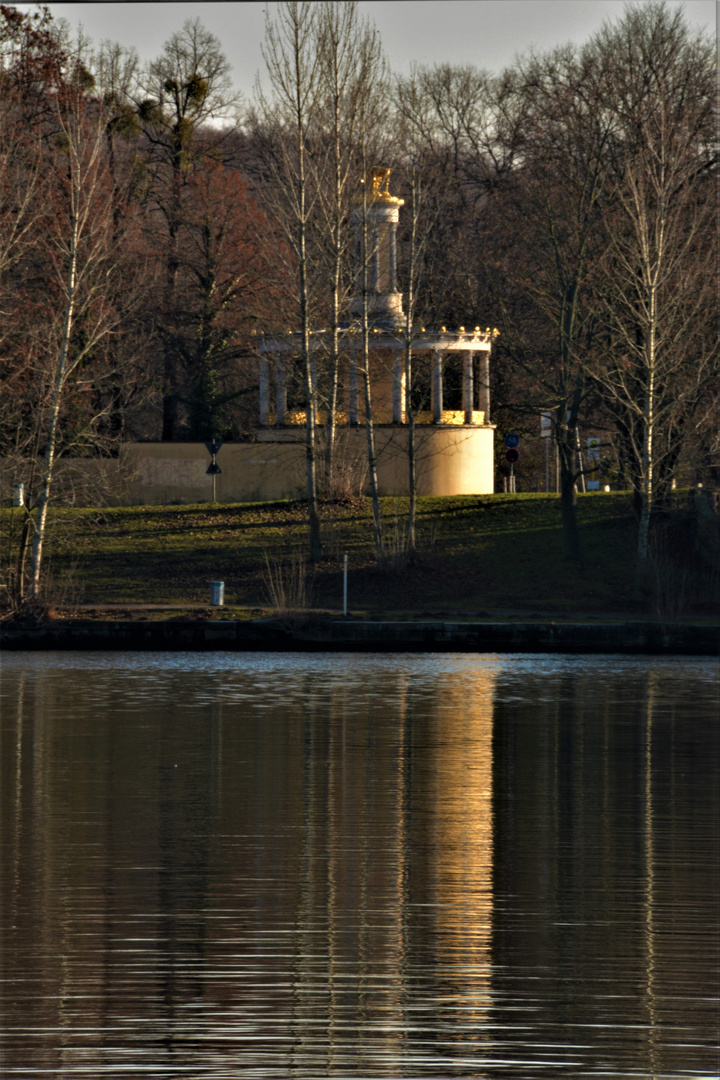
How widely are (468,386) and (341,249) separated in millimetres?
9618

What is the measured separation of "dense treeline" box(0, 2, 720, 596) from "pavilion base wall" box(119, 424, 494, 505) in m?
2.05

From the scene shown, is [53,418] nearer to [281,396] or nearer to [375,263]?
[281,396]

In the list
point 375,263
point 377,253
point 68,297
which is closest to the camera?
point 68,297

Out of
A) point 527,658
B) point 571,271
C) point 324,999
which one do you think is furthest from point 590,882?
point 571,271

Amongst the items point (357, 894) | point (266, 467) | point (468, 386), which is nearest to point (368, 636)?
point (266, 467)

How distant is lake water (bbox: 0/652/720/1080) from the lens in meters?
7.63

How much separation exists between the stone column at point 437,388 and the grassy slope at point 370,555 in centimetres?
497

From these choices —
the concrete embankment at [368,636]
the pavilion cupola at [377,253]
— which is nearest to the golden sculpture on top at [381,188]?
the pavilion cupola at [377,253]

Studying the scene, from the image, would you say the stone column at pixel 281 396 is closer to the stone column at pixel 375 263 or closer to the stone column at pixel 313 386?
the stone column at pixel 313 386

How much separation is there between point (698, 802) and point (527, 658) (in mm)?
14510

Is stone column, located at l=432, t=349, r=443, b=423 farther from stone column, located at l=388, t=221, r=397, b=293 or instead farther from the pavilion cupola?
stone column, located at l=388, t=221, r=397, b=293

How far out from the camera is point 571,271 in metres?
38.6

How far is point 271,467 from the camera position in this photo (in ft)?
155

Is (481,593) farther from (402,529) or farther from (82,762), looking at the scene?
(82,762)
